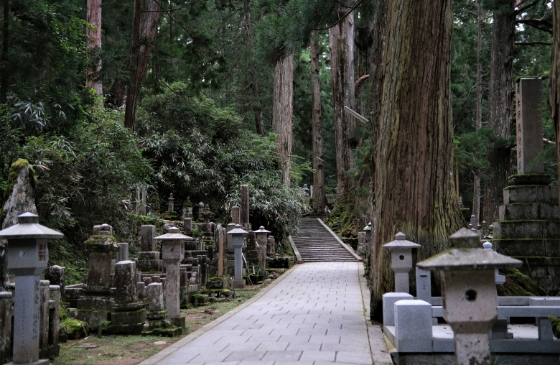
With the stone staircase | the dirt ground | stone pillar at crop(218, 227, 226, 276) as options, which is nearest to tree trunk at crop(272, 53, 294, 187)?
the stone staircase

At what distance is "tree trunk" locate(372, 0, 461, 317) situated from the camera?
9.00 m

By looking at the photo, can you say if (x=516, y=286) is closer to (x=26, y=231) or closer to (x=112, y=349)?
(x=112, y=349)

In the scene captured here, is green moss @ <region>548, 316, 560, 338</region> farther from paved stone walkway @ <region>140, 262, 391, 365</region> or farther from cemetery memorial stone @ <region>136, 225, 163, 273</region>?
cemetery memorial stone @ <region>136, 225, 163, 273</region>

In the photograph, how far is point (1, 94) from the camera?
1092 cm

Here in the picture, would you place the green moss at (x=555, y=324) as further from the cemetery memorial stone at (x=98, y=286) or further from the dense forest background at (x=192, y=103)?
the cemetery memorial stone at (x=98, y=286)

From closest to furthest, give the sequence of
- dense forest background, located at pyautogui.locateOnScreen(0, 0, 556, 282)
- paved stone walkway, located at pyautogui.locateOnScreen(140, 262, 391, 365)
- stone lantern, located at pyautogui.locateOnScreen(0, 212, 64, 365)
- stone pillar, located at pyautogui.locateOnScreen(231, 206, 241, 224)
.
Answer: stone lantern, located at pyautogui.locateOnScreen(0, 212, 64, 365) < paved stone walkway, located at pyautogui.locateOnScreen(140, 262, 391, 365) < dense forest background, located at pyautogui.locateOnScreen(0, 0, 556, 282) < stone pillar, located at pyautogui.locateOnScreen(231, 206, 241, 224)

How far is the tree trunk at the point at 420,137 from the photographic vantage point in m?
9.00

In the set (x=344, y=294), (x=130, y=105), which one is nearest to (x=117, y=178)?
(x=130, y=105)

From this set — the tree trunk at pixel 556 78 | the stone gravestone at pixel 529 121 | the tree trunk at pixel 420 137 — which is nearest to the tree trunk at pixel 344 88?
the stone gravestone at pixel 529 121

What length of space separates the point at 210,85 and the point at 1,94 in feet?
24.2

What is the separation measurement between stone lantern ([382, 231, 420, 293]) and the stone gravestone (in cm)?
543

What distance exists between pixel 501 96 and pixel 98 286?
46.9ft

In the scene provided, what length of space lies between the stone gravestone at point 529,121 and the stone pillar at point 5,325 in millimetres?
10299

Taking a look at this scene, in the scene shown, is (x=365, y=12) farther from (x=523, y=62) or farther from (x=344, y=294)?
(x=523, y=62)
